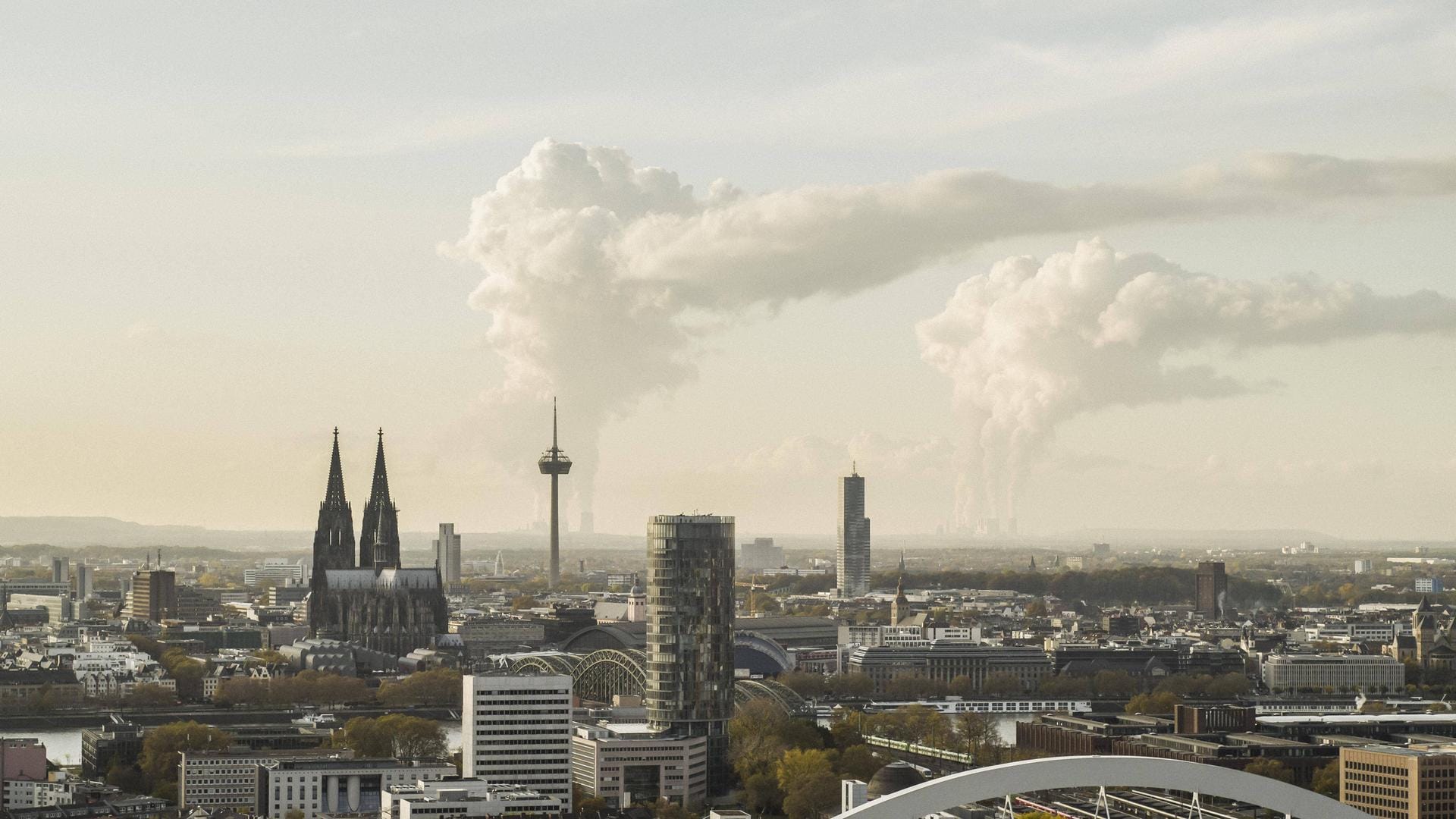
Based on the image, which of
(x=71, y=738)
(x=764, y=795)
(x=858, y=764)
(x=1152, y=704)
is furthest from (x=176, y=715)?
(x=764, y=795)

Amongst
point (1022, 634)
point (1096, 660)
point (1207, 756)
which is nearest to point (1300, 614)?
point (1022, 634)

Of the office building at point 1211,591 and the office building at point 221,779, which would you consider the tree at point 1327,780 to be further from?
the office building at point 1211,591

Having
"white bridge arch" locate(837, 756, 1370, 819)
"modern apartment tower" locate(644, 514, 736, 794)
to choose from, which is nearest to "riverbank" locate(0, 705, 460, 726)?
"modern apartment tower" locate(644, 514, 736, 794)

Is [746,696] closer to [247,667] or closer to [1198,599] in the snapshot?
[247,667]

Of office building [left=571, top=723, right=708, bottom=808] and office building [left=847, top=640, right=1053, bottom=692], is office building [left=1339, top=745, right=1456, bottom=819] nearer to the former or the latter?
office building [left=571, top=723, right=708, bottom=808]

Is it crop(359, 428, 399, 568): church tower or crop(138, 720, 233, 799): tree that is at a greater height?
crop(359, 428, 399, 568): church tower

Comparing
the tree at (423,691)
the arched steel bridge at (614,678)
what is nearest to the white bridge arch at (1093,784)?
the arched steel bridge at (614,678)

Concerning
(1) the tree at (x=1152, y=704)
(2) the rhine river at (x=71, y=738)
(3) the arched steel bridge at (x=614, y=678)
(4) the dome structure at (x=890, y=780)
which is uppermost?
(3) the arched steel bridge at (x=614, y=678)
